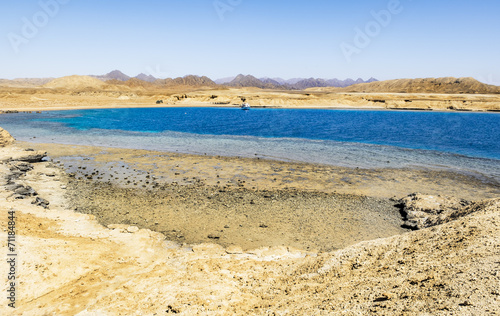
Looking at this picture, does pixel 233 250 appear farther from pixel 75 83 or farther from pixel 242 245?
pixel 75 83

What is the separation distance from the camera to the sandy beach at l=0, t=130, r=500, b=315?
6.11 metres

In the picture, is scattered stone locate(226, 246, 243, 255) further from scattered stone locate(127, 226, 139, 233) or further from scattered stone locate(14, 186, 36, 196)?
scattered stone locate(14, 186, 36, 196)

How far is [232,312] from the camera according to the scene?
244 inches

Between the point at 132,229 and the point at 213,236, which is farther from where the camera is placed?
the point at 213,236

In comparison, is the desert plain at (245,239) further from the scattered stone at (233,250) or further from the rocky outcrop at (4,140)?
the rocky outcrop at (4,140)

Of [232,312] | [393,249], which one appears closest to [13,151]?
[232,312]

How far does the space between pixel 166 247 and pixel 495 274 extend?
29.7 ft

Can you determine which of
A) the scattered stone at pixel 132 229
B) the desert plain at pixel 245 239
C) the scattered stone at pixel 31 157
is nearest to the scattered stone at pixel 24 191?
the desert plain at pixel 245 239

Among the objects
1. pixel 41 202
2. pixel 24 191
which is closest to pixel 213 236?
pixel 41 202

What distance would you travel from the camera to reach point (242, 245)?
11.2m

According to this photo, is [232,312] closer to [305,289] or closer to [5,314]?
[305,289]

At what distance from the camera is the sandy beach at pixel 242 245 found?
6.11 m

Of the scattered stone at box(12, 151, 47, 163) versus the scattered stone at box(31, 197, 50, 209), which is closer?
the scattered stone at box(31, 197, 50, 209)

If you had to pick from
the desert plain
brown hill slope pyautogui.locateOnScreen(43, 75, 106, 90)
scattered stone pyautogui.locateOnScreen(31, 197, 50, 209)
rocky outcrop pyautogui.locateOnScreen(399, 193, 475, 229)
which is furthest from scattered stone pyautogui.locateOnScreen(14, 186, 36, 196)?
brown hill slope pyautogui.locateOnScreen(43, 75, 106, 90)
